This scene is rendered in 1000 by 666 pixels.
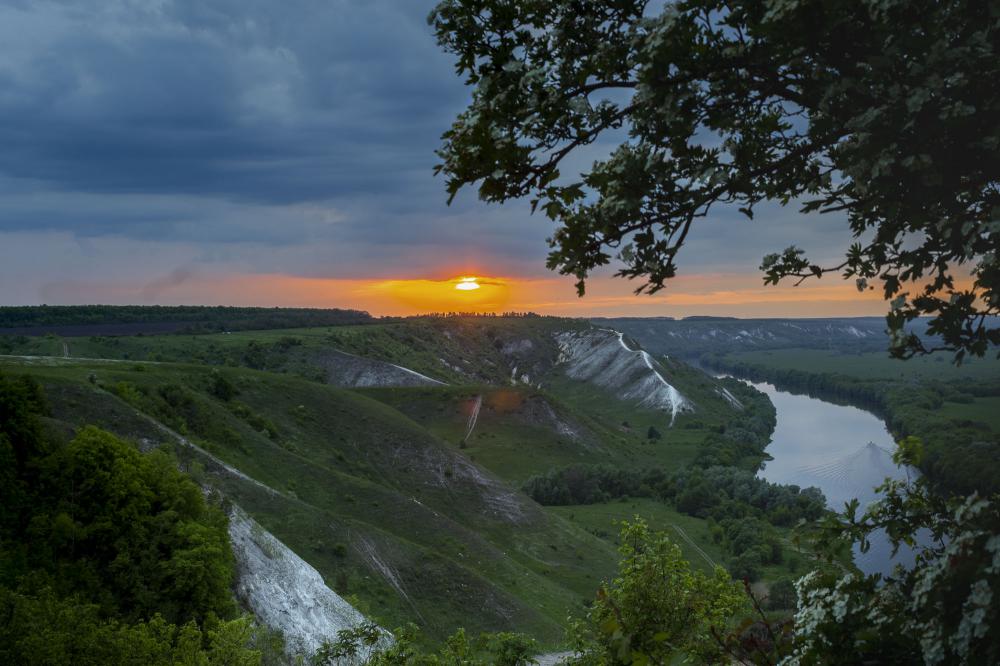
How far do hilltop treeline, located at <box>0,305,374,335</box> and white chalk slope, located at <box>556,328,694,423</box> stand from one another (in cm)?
6646

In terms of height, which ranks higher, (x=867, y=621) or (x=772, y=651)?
(x=867, y=621)

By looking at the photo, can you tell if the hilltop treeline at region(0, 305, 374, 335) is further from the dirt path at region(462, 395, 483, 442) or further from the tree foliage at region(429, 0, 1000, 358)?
the tree foliage at region(429, 0, 1000, 358)

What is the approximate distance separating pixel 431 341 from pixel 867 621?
168185 mm

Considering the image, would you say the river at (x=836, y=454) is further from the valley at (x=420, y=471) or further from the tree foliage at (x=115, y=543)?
the tree foliage at (x=115, y=543)

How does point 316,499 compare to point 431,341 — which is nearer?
point 316,499

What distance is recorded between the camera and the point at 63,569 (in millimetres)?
19797

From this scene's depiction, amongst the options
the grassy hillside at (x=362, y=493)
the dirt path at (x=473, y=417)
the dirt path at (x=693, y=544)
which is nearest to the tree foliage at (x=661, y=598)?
the grassy hillside at (x=362, y=493)

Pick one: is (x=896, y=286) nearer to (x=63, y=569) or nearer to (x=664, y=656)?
(x=664, y=656)

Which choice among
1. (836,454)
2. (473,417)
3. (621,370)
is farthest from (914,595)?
(621,370)

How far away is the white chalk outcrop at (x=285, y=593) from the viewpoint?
78.9ft

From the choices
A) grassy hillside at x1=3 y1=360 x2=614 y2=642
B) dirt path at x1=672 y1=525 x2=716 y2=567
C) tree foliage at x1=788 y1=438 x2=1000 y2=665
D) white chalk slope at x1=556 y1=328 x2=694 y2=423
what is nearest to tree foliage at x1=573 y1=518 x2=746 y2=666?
tree foliage at x1=788 y1=438 x2=1000 y2=665

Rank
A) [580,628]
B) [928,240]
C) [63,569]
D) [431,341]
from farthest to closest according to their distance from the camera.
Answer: [431,341] < [63,569] < [580,628] < [928,240]

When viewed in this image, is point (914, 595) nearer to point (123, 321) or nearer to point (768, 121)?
point (768, 121)

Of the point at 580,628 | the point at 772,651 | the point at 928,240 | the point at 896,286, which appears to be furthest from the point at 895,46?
the point at 580,628
